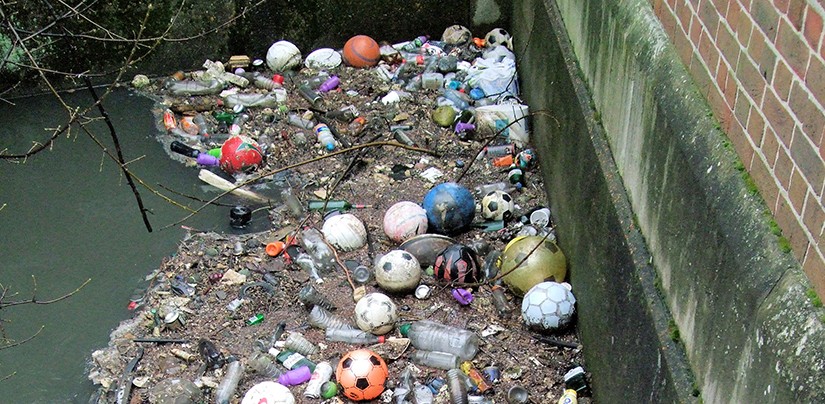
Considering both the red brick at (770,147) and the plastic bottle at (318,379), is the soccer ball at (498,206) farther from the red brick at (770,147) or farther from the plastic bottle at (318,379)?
the red brick at (770,147)

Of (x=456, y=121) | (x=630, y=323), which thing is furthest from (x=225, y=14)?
(x=630, y=323)

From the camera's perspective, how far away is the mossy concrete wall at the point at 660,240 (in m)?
2.50

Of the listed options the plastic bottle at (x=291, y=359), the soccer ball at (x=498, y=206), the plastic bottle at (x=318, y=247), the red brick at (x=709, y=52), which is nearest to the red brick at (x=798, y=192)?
the red brick at (x=709, y=52)

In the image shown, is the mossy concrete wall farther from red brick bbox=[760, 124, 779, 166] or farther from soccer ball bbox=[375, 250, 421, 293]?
soccer ball bbox=[375, 250, 421, 293]

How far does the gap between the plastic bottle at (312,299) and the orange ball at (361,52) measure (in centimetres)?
432

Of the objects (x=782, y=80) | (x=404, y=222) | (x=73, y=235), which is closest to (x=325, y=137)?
(x=404, y=222)

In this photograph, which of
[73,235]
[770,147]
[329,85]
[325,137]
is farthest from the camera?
[329,85]

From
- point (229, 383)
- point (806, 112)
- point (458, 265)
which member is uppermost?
point (806, 112)

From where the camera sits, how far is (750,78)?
2803mm

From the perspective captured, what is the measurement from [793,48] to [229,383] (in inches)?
155

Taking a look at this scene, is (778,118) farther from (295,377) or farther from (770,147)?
(295,377)

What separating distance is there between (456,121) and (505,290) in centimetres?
269

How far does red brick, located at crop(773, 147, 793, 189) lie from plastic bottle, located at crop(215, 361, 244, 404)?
3.63m

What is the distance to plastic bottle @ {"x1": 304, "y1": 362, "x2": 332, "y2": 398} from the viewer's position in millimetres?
4977
